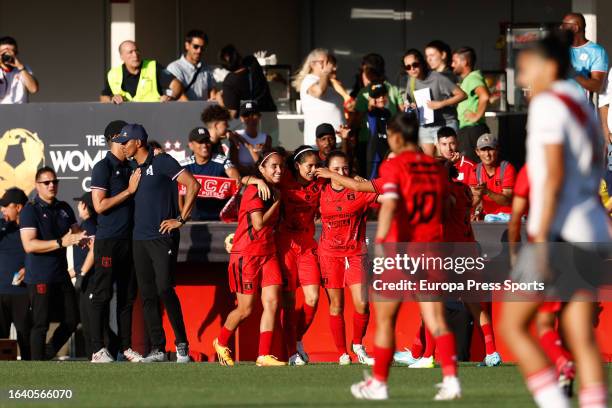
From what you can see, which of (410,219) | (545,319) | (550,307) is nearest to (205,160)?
(410,219)

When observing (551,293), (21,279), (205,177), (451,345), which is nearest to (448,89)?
(205,177)

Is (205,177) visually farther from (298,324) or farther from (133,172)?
(298,324)

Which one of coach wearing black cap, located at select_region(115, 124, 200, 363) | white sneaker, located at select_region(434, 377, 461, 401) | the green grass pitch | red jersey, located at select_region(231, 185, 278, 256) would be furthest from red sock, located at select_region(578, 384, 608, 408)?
coach wearing black cap, located at select_region(115, 124, 200, 363)

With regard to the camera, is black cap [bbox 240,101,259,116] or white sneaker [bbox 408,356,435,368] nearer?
white sneaker [bbox 408,356,435,368]

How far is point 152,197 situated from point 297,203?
140 cm

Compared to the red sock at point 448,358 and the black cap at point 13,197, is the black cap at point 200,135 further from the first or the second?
the red sock at point 448,358

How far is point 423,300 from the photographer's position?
9117mm

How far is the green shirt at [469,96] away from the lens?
590 inches

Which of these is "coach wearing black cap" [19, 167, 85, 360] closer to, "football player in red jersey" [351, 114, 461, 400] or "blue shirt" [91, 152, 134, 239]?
"blue shirt" [91, 152, 134, 239]

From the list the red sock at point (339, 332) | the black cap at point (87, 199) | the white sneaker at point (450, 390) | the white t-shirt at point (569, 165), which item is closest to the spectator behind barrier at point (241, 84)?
the black cap at point (87, 199)

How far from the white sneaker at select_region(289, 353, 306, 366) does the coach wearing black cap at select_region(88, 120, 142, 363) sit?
1.58m

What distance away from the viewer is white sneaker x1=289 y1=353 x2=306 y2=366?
1244 cm

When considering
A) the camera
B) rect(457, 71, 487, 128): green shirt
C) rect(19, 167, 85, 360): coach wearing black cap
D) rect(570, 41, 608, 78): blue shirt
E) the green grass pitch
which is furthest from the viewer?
the camera

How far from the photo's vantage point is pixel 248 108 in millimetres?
14531
